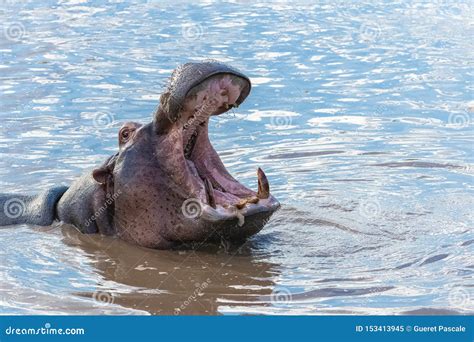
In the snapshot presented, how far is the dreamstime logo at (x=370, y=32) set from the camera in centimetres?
1542

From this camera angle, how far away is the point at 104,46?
15.3 meters

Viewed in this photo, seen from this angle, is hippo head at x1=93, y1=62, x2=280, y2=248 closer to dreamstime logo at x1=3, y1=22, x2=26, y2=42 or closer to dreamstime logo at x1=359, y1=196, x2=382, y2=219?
dreamstime logo at x1=359, y1=196, x2=382, y2=219

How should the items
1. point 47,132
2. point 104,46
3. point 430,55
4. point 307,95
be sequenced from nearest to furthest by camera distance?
point 47,132
point 307,95
point 430,55
point 104,46

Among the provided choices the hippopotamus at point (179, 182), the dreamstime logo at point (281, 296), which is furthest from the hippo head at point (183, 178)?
the dreamstime logo at point (281, 296)

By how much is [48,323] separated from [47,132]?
5.22 m

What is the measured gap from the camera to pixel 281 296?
21.1ft

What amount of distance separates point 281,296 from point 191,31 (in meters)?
9.96

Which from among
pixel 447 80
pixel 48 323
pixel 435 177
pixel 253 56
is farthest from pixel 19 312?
pixel 253 56

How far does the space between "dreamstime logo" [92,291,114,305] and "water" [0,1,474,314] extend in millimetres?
12

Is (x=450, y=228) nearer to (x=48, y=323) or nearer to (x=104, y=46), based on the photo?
(x=48, y=323)
